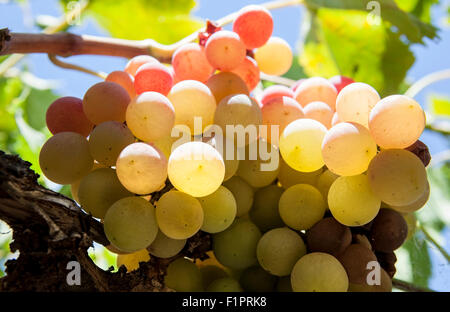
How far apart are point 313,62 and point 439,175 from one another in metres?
0.57

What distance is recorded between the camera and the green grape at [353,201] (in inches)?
26.2

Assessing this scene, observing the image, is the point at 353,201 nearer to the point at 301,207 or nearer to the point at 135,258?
the point at 301,207

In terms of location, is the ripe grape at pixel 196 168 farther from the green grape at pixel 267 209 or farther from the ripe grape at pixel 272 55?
the ripe grape at pixel 272 55

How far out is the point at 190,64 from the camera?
860 millimetres

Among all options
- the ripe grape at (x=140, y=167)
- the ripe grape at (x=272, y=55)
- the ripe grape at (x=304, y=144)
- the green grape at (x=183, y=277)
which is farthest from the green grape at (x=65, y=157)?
the ripe grape at (x=272, y=55)

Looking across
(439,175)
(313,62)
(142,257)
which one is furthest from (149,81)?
(439,175)

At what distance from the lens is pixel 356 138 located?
665mm

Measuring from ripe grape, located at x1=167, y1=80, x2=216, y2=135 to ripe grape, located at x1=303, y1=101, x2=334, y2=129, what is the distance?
0.58 ft

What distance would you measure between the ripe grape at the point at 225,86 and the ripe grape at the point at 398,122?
0.25 meters

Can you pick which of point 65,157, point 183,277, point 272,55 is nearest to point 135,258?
point 183,277

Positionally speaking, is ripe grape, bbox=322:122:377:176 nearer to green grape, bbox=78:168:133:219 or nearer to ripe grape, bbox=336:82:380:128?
ripe grape, bbox=336:82:380:128

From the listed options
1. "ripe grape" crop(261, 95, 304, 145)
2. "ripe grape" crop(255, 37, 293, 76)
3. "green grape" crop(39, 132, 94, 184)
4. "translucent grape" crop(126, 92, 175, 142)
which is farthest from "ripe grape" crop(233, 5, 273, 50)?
"green grape" crop(39, 132, 94, 184)

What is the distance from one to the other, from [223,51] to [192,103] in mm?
140
